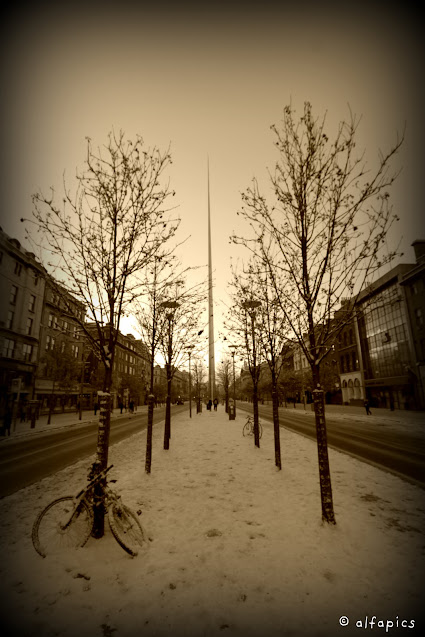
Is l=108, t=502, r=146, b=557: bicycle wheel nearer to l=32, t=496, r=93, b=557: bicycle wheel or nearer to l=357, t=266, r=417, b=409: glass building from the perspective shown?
l=32, t=496, r=93, b=557: bicycle wheel

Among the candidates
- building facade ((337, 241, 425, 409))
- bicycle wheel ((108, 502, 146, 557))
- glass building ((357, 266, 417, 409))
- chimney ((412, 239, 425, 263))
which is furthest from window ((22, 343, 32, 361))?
chimney ((412, 239, 425, 263))

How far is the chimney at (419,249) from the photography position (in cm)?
2958

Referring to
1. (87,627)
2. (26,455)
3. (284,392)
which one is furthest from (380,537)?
(284,392)

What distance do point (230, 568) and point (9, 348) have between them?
34.7 meters

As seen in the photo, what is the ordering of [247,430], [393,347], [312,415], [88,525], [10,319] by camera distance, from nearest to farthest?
[88,525] < [247,430] < [10,319] < [312,415] < [393,347]

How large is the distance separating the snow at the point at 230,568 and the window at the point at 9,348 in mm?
28372

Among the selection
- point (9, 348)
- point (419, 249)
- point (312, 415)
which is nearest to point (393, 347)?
point (419, 249)

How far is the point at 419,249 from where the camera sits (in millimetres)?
30641

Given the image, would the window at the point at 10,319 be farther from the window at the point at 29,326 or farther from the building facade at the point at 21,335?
the window at the point at 29,326

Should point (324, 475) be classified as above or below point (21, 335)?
below

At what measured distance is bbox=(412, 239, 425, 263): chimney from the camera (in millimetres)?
29578

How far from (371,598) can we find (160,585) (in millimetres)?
2494

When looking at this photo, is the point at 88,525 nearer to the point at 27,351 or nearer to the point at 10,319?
the point at 10,319

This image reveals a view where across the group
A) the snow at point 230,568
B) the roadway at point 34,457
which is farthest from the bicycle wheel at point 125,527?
the roadway at point 34,457
